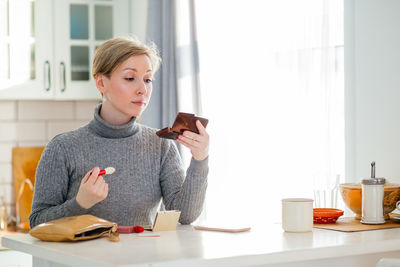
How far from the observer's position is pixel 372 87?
2.75m

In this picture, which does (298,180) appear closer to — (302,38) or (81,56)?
(302,38)

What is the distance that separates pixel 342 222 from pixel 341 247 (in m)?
0.47

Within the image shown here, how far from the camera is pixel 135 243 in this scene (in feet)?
6.13

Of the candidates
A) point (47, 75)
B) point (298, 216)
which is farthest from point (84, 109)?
point (298, 216)

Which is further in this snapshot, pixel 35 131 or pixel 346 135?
pixel 35 131

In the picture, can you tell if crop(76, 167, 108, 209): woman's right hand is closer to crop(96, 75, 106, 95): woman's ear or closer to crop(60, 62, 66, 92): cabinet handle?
crop(96, 75, 106, 95): woman's ear

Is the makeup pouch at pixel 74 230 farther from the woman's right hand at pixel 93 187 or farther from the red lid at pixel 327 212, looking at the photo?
the red lid at pixel 327 212

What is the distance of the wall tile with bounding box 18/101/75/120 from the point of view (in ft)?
13.7

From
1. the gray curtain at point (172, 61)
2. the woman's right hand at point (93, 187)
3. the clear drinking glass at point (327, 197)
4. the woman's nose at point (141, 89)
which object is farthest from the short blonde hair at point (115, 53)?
the gray curtain at point (172, 61)

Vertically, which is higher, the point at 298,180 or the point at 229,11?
the point at 229,11

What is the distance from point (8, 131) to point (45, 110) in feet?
0.84

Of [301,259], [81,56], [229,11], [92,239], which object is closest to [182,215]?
[92,239]

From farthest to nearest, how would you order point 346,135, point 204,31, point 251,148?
1. point 204,31
2. point 251,148
3. point 346,135

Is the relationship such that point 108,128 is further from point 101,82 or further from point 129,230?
point 129,230
